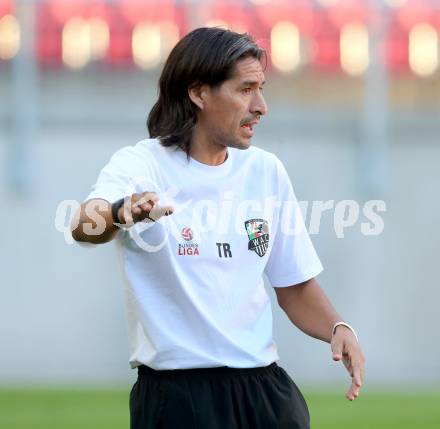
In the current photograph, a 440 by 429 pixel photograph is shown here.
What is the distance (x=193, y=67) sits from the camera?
3.59 m

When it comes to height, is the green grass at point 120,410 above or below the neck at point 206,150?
below

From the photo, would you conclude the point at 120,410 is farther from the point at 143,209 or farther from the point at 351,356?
the point at 143,209

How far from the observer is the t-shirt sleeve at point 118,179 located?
3.10 meters

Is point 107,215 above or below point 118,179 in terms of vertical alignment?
below

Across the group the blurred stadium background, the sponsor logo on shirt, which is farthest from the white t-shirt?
the blurred stadium background

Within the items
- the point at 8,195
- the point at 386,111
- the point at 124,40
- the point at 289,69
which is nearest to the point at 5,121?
the point at 8,195

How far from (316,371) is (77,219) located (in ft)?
35.3

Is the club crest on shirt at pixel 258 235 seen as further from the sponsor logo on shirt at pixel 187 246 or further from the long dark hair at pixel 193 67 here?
the long dark hair at pixel 193 67

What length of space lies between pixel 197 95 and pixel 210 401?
3.19 feet

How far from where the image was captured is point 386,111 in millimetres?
14094

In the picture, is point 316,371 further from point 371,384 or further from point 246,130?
point 246,130

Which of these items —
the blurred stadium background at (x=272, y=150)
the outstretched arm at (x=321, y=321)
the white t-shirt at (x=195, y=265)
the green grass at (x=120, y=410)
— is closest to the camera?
the white t-shirt at (x=195, y=265)

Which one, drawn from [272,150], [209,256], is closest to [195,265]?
[209,256]

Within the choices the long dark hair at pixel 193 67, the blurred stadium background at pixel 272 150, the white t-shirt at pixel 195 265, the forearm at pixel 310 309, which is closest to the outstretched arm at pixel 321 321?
the forearm at pixel 310 309
